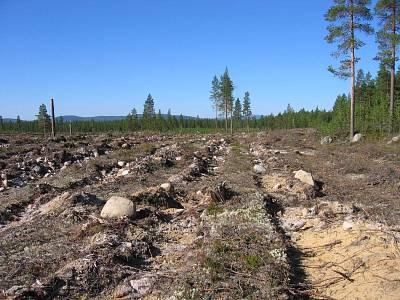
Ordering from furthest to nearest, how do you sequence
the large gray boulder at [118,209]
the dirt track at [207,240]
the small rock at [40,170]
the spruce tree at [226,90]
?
the spruce tree at [226,90], the small rock at [40,170], the large gray boulder at [118,209], the dirt track at [207,240]

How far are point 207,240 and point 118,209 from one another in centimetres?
273

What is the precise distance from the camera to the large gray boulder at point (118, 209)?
9023 millimetres

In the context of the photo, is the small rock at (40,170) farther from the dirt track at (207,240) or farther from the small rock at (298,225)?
the small rock at (298,225)

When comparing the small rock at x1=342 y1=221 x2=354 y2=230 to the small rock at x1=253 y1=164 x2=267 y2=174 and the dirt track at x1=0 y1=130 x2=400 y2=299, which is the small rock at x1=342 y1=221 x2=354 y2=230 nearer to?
the dirt track at x1=0 y1=130 x2=400 y2=299

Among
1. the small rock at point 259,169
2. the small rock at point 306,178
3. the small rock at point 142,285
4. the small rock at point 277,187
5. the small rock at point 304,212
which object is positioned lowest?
the small rock at point 142,285

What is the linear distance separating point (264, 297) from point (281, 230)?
3380mm

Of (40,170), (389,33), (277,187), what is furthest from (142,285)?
(389,33)

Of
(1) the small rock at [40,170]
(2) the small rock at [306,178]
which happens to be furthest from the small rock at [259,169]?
(1) the small rock at [40,170]

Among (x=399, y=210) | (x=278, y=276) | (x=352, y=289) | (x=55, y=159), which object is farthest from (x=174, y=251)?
(x=55, y=159)

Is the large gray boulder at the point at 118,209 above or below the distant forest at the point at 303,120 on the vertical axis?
below

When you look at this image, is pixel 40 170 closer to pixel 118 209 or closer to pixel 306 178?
pixel 118 209

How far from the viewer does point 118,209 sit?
910cm

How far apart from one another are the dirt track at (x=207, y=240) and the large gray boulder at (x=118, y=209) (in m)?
0.21

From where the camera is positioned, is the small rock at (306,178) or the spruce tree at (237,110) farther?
the spruce tree at (237,110)
